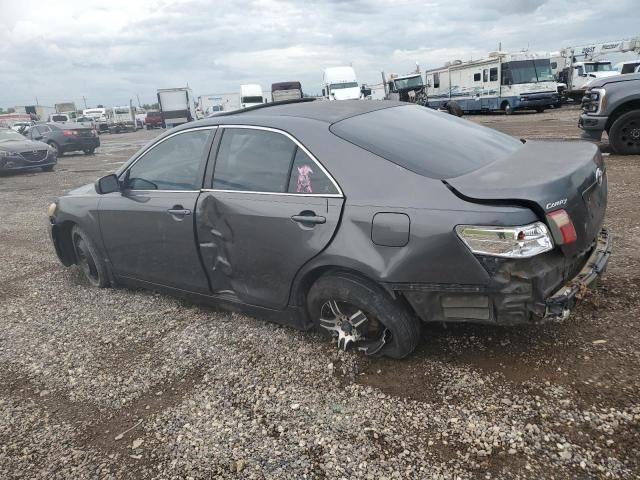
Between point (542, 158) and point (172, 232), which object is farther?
point (172, 232)

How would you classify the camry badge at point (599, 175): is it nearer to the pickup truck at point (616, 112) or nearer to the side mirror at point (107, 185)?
the side mirror at point (107, 185)

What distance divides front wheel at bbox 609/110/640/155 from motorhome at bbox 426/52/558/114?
53.7 ft

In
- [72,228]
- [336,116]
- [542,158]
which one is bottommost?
[72,228]

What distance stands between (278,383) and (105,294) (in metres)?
2.46

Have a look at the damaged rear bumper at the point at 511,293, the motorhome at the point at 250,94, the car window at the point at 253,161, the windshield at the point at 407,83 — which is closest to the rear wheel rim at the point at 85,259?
the car window at the point at 253,161

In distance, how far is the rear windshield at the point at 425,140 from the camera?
2.86 metres

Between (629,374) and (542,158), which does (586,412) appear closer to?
(629,374)

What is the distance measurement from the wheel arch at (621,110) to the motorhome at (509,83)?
16541 millimetres

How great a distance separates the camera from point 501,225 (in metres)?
2.39

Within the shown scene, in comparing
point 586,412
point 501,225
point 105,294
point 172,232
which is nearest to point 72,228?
point 105,294

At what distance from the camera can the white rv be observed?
30.3 m

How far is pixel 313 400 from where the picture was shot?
9.07ft

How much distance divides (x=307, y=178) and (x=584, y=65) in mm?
31874

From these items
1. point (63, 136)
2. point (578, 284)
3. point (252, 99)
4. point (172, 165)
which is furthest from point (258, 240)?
point (252, 99)
